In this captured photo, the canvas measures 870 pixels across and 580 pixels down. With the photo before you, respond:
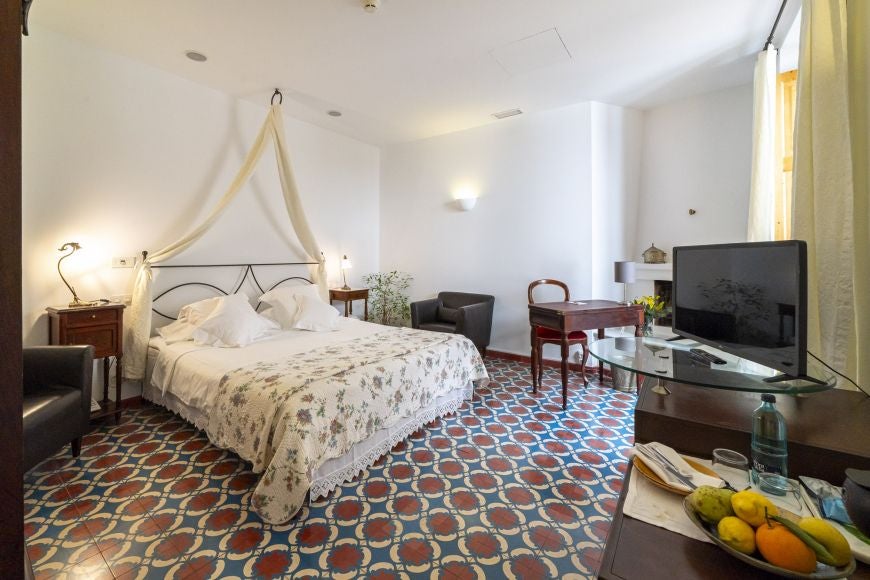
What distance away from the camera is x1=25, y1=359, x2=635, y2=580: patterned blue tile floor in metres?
1.60

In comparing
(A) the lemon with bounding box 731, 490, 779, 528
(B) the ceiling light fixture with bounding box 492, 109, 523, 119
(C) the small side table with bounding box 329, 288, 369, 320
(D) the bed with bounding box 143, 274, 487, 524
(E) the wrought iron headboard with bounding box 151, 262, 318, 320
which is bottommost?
(D) the bed with bounding box 143, 274, 487, 524

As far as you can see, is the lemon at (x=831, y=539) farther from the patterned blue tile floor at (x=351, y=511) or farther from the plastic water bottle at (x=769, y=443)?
the patterned blue tile floor at (x=351, y=511)

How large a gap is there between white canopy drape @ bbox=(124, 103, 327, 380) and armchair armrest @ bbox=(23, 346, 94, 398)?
2.38ft

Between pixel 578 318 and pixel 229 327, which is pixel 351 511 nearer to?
pixel 229 327

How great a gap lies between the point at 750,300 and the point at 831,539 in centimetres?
78

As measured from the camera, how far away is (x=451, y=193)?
521cm

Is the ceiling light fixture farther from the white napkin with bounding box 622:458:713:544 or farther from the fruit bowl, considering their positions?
the fruit bowl

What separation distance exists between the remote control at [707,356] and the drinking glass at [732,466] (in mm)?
467

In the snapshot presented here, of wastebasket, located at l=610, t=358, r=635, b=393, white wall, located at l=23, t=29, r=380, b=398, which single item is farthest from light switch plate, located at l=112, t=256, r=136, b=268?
wastebasket, located at l=610, t=358, r=635, b=393

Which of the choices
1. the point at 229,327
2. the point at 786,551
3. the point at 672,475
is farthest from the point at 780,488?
the point at 229,327

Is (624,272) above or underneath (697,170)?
underneath

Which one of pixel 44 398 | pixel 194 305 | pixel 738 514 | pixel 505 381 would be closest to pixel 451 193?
pixel 505 381

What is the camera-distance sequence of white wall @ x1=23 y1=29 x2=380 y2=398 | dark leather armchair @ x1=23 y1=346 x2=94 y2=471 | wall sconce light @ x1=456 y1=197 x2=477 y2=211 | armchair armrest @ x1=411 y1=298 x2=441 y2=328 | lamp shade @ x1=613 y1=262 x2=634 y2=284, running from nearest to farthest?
1. dark leather armchair @ x1=23 y1=346 x2=94 y2=471
2. white wall @ x1=23 y1=29 x2=380 y2=398
3. lamp shade @ x1=613 y1=262 x2=634 y2=284
4. armchair armrest @ x1=411 y1=298 x2=441 y2=328
5. wall sconce light @ x1=456 y1=197 x2=477 y2=211

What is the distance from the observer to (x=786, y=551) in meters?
0.66
